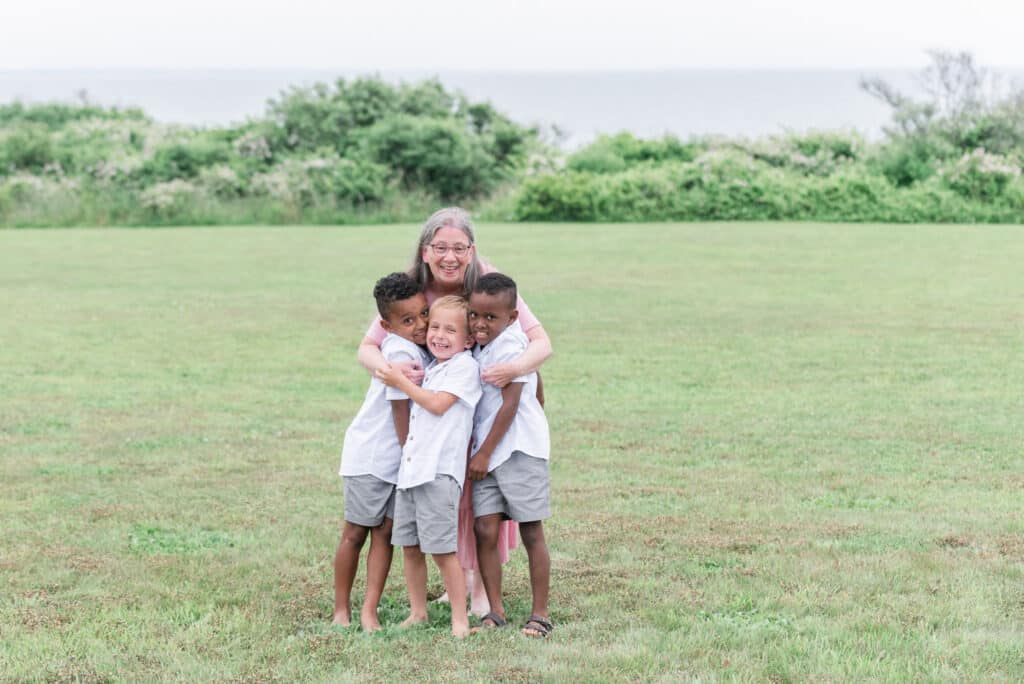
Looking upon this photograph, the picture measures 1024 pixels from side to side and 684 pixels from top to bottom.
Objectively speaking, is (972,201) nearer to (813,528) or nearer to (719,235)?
(719,235)

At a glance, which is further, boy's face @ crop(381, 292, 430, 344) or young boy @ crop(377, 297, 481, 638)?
boy's face @ crop(381, 292, 430, 344)

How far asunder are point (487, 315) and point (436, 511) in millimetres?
809

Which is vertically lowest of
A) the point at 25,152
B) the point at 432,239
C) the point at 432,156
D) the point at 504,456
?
the point at 504,456

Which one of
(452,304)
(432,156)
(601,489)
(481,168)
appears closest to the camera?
(452,304)

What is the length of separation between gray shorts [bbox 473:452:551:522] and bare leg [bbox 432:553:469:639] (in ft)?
0.71

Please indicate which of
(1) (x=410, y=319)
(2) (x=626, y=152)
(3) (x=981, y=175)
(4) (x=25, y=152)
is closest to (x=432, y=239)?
(1) (x=410, y=319)

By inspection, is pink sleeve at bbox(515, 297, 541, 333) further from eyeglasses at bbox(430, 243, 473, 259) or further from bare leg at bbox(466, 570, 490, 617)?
bare leg at bbox(466, 570, 490, 617)

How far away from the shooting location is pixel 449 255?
5.35 metres

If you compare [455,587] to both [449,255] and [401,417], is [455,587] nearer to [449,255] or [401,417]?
[401,417]

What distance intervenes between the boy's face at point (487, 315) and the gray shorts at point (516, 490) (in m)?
0.50

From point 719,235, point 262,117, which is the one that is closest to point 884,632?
point 719,235

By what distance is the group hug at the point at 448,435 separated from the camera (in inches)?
205

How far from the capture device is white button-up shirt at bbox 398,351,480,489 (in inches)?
204

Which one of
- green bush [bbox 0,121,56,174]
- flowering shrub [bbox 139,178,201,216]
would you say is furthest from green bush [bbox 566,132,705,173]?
green bush [bbox 0,121,56,174]
